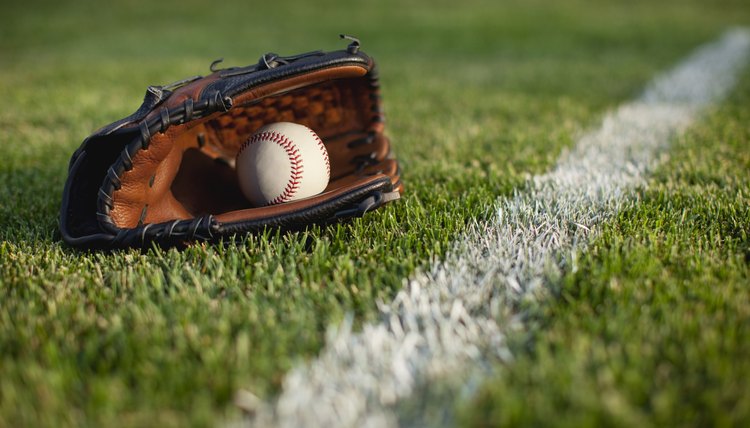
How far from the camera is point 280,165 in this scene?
2.08m

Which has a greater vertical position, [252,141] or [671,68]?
[252,141]

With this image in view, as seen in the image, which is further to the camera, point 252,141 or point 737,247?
point 252,141

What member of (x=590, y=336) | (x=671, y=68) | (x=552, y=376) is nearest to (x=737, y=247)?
(x=590, y=336)

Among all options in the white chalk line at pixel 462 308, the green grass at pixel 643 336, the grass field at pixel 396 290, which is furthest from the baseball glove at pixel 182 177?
the green grass at pixel 643 336

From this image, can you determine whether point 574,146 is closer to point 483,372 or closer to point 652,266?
point 652,266

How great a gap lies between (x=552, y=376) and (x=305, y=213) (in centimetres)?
101

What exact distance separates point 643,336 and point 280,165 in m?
1.35

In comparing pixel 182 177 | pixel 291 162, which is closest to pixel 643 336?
pixel 291 162

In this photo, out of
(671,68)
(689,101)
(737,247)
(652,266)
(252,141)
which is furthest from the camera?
(671,68)

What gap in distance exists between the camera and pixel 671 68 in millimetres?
6102

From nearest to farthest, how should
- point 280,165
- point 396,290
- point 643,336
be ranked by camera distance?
1. point 643,336
2. point 396,290
3. point 280,165

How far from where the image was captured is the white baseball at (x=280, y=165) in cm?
208

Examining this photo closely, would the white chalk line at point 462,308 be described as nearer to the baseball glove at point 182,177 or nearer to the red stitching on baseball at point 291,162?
the baseball glove at point 182,177

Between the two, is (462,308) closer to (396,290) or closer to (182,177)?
(396,290)
